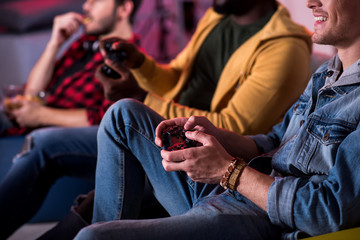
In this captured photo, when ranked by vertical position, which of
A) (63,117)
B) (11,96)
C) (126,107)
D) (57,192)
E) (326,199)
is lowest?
(57,192)

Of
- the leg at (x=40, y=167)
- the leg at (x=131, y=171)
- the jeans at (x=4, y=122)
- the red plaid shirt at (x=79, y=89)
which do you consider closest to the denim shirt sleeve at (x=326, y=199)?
the leg at (x=131, y=171)

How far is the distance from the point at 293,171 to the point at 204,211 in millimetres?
234

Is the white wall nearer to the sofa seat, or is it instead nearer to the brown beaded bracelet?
the sofa seat

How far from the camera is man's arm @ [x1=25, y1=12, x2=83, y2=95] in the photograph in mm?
2305

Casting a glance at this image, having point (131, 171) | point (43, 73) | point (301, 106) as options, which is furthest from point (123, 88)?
point (43, 73)

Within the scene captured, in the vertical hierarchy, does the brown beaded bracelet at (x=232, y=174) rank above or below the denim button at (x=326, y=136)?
below

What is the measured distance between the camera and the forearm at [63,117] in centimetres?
200

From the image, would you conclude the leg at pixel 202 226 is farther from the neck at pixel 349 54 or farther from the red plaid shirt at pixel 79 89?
the red plaid shirt at pixel 79 89

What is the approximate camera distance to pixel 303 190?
807mm

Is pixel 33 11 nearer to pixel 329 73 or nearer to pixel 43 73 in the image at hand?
pixel 43 73

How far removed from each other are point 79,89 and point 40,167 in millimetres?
698

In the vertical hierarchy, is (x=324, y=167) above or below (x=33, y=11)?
below

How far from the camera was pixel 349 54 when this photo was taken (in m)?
0.96

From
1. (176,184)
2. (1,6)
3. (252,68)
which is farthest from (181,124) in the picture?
(1,6)
